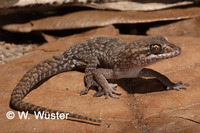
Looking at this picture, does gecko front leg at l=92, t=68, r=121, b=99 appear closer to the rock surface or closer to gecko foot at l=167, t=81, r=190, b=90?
the rock surface

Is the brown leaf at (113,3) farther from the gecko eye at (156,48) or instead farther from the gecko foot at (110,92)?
the gecko foot at (110,92)

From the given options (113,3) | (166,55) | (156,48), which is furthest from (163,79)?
(113,3)

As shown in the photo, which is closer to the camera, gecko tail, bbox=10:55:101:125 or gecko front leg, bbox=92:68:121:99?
gecko tail, bbox=10:55:101:125

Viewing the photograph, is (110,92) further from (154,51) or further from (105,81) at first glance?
(154,51)

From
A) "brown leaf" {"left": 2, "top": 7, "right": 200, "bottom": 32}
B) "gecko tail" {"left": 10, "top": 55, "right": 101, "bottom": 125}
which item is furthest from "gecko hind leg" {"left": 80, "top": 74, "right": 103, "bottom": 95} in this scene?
"brown leaf" {"left": 2, "top": 7, "right": 200, "bottom": 32}

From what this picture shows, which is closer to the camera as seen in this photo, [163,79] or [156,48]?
[156,48]

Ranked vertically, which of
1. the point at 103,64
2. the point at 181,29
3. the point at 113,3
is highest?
the point at 113,3

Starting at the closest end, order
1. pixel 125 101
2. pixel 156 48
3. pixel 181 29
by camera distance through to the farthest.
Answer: pixel 125 101 → pixel 156 48 → pixel 181 29
